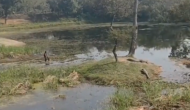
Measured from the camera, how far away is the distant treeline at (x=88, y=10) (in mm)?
93438

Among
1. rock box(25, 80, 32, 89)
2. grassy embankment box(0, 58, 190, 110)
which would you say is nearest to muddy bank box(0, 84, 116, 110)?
rock box(25, 80, 32, 89)

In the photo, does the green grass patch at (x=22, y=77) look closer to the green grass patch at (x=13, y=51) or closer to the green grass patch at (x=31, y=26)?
the green grass patch at (x=13, y=51)

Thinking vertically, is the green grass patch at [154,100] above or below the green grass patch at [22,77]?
above

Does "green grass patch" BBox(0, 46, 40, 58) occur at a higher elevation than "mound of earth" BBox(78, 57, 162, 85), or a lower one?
lower

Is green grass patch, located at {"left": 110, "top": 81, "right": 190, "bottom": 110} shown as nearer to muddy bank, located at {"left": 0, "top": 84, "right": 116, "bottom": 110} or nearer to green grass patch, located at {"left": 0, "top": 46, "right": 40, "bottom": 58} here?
muddy bank, located at {"left": 0, "top": 84, "right": 116, "bottom": 110}

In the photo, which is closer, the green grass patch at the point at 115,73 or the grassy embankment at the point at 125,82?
the grassy embankment at the point at 125,82

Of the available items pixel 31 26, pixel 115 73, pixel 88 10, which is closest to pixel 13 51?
pixel 115 73

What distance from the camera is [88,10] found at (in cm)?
11100

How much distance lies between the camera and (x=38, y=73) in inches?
985

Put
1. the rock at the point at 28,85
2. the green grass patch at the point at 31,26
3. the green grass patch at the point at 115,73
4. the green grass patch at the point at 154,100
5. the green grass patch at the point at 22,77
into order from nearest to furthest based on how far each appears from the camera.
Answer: the green grass patch at the point at 154,100 → the green grass patch at the point at 22,77 → the rock at the point at 28,85 → the green grass patch at the point at 115,73 → the green grass patch at the point at 31,26

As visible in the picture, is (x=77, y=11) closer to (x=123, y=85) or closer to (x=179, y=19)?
(x=179, y=19)

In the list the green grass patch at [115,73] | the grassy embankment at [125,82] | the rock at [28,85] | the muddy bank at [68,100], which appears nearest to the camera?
the grassy embankment at [125,82]

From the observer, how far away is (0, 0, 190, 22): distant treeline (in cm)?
9344

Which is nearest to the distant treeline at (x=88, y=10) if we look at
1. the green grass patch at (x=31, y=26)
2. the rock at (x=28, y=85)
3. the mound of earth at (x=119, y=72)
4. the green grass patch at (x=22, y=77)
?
the green grass patch at (x=31, y=26)
